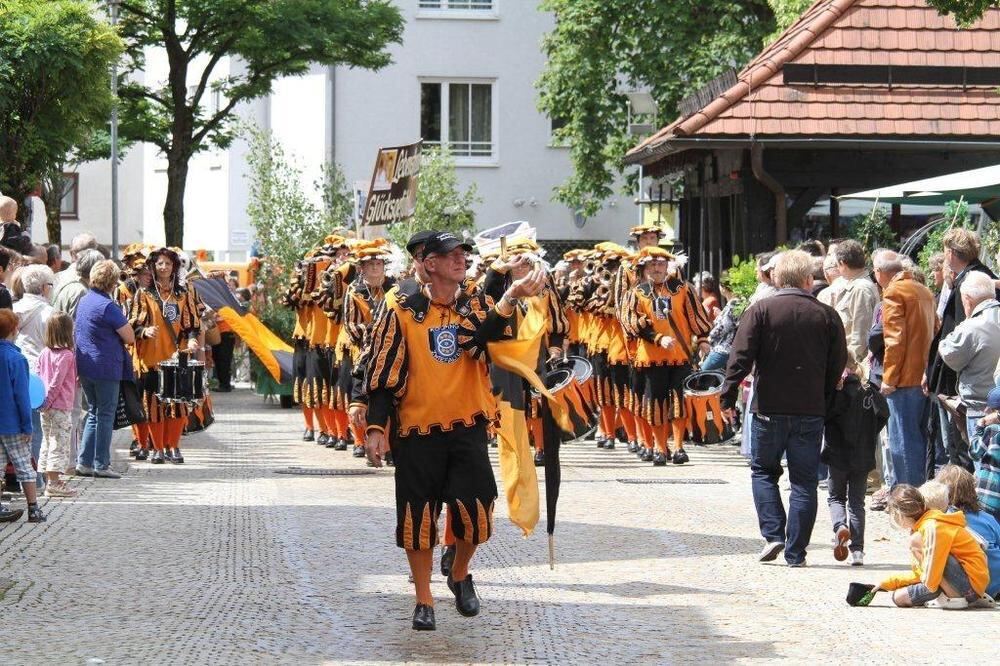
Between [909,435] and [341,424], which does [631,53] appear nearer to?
[341,424]

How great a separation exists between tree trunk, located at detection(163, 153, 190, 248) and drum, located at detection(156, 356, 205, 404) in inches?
496

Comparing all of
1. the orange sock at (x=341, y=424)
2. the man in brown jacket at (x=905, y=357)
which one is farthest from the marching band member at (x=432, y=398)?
the orange sock at (x=341, y=424)

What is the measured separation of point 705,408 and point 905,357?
17.7 feet

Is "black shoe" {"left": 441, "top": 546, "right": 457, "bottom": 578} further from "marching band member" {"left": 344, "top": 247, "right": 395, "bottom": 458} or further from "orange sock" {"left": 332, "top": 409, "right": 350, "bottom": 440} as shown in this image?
"orange sock" {"left": 332, "top": 409, "right": 350, "bottom": 440}

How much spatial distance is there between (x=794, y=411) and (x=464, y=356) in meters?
2.73

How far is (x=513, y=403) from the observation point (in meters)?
9.97

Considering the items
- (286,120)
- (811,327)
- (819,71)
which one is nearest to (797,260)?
(811,327)

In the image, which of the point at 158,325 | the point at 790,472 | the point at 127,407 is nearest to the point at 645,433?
the point at 158,325

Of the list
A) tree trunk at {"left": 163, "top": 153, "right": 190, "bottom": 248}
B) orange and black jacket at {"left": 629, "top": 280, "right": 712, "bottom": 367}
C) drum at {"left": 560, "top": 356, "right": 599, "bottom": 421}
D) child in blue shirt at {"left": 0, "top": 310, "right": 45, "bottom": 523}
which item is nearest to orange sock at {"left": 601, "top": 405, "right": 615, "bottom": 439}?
drum at {"left": 560, "top": 356, "right": 599, "bottom": 421}

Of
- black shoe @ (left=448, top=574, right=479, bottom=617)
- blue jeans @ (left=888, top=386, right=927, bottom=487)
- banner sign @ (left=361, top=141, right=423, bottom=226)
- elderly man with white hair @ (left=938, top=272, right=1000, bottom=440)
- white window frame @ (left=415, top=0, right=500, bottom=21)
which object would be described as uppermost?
white window frame @ (left=415, top=0, right=500, bottom=21)

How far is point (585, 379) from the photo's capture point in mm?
15305

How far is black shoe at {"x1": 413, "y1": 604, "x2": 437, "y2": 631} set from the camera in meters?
8.38

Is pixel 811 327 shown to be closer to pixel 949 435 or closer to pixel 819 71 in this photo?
pixel 949 435

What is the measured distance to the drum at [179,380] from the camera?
17.0 meters
